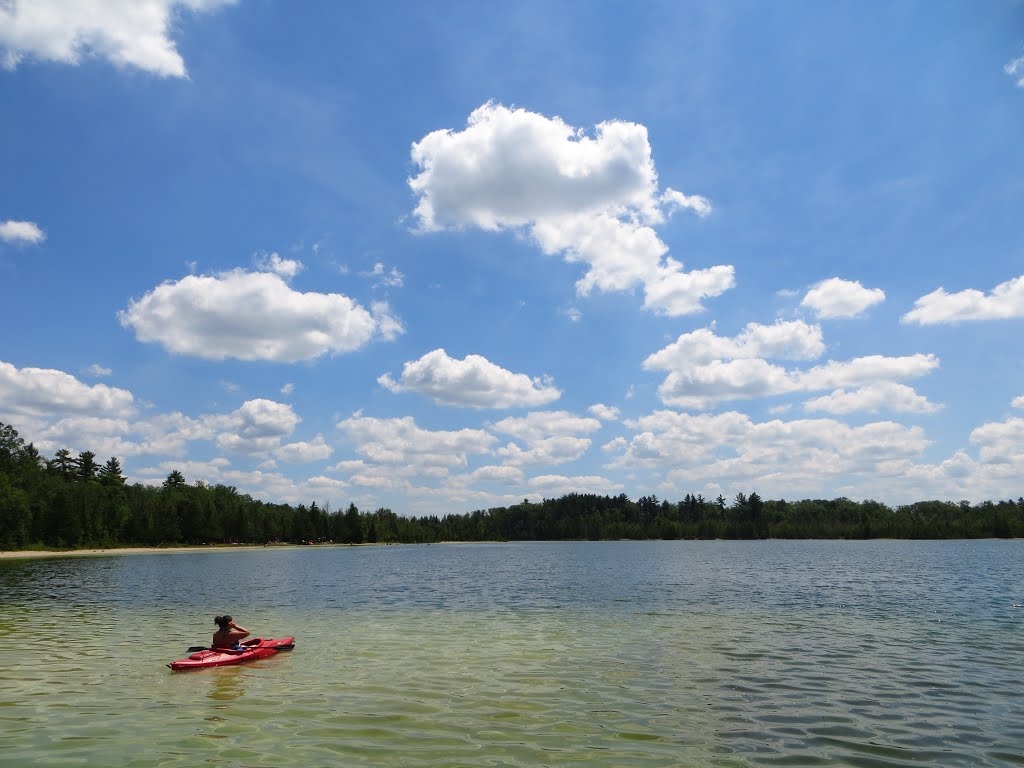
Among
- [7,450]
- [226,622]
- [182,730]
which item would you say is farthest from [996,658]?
[7,450]

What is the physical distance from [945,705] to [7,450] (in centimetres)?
19881

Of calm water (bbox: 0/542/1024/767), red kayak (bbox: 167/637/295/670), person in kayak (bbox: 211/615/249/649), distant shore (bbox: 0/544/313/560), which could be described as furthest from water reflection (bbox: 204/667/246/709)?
distant shore (bbox: 0/544/313/560)

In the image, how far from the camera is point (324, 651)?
96.3ft

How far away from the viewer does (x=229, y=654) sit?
86.4 feet

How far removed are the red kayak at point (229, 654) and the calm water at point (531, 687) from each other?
683mm

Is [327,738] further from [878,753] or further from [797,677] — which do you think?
[797,677]

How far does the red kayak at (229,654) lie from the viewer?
25094 mm

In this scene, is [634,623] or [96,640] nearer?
[96,640]

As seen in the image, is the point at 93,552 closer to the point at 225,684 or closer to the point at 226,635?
the point at 226,635

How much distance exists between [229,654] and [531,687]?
41.3 feet

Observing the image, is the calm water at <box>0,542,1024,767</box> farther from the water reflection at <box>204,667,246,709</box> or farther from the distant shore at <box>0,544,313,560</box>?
the distant shore at <box>0,544,313,560</box>

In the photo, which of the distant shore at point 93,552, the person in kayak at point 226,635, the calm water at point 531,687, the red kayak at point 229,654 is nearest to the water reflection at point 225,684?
the calm water at point 531,687

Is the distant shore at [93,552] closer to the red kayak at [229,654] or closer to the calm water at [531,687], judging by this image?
the calm water at [531,687]

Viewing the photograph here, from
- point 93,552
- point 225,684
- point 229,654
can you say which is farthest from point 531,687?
point 93,552
